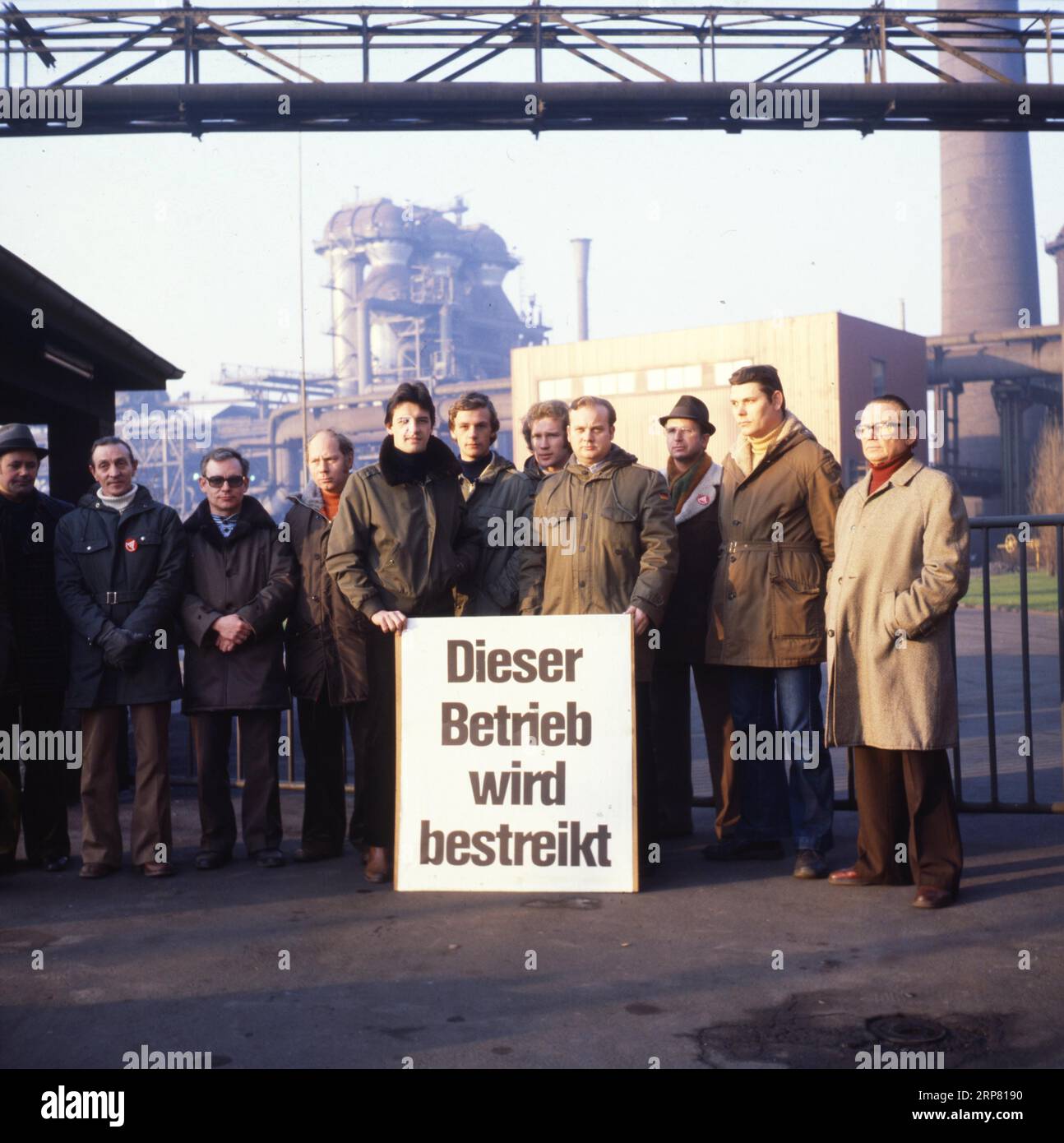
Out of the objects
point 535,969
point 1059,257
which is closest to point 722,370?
point 1059,257

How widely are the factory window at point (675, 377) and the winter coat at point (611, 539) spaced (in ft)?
133

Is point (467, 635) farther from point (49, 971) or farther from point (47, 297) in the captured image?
point (47, 297)

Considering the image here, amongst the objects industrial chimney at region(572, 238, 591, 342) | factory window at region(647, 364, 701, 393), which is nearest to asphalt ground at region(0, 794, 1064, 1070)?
factory window at region(647, 364, 701, 393)

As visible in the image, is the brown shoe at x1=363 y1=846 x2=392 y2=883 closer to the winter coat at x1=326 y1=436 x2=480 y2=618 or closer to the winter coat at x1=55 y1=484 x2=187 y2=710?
the winter coat at x1=326 y1=436 x2=480 y2=618

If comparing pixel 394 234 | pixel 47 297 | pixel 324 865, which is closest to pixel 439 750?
pixel 324 865

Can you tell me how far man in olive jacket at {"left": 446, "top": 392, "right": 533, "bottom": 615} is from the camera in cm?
660

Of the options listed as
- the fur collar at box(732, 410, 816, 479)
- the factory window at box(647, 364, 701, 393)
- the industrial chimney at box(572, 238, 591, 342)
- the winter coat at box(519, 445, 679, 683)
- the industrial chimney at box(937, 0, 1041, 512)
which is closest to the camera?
the winter coat at box(519, 445, 679, 683)

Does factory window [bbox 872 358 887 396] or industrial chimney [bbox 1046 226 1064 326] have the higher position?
industrial chimney [bbox 1046 226 1064 326]

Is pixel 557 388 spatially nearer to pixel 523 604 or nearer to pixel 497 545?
pixel 497 545

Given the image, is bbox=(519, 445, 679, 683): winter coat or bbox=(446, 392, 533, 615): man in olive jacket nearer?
bbox=(519, 445, 679, 683): winter coat

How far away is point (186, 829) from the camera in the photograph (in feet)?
25.1

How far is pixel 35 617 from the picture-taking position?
A: 6719 millimetres

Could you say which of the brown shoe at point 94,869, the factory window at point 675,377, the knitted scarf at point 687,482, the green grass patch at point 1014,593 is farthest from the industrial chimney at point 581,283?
the brown shoe at point 94,869

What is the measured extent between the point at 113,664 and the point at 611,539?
2513 mm
